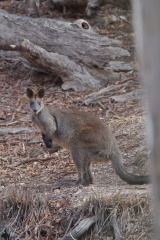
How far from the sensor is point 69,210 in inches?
269

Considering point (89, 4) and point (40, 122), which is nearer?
point (40, 122)

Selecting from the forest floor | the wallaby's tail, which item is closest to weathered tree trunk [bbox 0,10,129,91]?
the forest floor

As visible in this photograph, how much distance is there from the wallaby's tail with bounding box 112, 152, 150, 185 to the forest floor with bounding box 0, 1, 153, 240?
0.09 meters

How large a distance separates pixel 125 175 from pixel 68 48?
5.45m

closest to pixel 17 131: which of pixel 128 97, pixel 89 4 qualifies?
pixel 128 97

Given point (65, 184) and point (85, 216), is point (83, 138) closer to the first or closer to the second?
point (65, 184)

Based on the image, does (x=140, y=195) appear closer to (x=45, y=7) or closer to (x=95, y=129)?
(x=95, y=129)

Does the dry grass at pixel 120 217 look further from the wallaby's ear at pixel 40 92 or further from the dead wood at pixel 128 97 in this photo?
the dead wood at pixel 128 97

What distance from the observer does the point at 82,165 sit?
7242 mm

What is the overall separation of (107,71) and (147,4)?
32.8 ft

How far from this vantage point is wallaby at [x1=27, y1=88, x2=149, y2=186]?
7.04 meters

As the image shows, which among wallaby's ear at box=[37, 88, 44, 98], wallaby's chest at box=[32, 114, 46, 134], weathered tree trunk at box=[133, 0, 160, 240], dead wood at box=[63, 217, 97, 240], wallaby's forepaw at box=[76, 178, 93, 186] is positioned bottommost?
dead wood at box=[63, 217, 97, 240]

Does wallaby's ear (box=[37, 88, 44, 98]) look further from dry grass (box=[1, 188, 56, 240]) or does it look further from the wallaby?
dry grass (box=[1, 188, 56, 240])

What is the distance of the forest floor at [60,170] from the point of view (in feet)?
21.5
